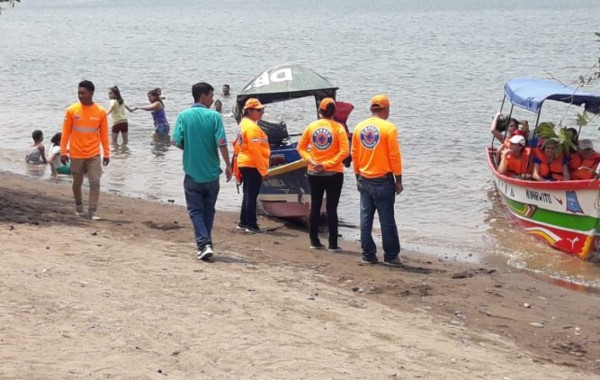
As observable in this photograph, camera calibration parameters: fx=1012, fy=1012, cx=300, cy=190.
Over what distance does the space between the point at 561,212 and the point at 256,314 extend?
6695mm

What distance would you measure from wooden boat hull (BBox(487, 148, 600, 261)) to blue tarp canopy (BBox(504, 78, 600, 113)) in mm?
1232

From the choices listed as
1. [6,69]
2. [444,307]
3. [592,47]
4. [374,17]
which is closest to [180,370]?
[444,307]

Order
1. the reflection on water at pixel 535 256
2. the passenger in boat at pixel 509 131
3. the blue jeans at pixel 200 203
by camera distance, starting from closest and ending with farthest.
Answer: the blue jeans at pixel 200 203 → the reflection on water at pixel 535 256 → the passenger in boat at pixel 509 131

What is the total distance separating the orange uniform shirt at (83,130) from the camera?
11.9 m

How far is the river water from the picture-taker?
16672 mm

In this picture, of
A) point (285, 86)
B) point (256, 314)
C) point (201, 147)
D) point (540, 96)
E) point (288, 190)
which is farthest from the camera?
point (540, 96)

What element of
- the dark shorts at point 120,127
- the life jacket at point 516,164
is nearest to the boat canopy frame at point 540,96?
the life jacket at point 516,164

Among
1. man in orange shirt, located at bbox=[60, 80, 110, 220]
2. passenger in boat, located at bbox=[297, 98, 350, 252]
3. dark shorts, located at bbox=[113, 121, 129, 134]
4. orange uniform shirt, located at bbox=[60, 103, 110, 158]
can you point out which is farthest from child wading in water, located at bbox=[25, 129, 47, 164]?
passenger in boat, located at bbox=[297, 98, 350, 252]

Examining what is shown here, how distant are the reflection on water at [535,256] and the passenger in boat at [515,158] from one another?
660 mm

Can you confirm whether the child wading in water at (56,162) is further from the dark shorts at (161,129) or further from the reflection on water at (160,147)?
the dark shorts at (161,129)

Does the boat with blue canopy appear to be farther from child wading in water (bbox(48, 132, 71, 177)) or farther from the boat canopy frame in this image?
child wading in water (bbox(48, 132, 71, 177))

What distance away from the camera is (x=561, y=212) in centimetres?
1345

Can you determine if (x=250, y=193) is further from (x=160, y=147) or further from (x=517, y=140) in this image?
(x=160, y=147)

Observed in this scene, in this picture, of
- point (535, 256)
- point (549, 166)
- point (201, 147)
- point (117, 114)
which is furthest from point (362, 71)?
point (201, 147)
